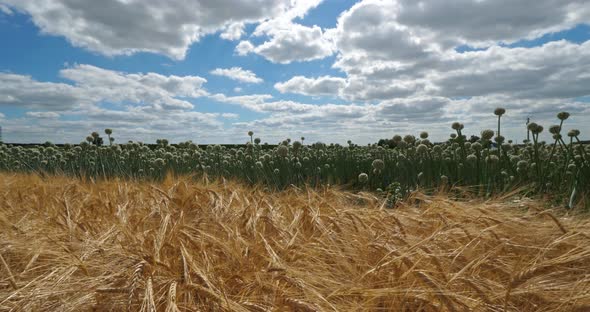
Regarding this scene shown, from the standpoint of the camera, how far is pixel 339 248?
231 centimetres

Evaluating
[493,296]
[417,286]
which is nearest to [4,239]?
[417,286]

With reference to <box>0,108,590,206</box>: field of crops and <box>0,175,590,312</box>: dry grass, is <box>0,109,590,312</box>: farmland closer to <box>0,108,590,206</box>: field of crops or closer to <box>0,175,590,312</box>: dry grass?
<box>0,175,590,312</box>: dry grass

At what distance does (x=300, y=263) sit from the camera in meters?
2.09

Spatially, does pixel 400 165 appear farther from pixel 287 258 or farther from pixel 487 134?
pixel 287 258

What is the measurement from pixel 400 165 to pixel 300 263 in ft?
15.5

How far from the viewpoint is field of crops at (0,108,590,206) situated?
4781mm

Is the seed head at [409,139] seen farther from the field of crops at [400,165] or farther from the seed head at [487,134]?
the seed head at [487,134]

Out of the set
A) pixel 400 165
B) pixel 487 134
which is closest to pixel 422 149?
pixel 400 165

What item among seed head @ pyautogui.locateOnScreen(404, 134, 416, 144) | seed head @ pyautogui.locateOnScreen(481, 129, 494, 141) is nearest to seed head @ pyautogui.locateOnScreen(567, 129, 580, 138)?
seed head @ pyautogui.locateOnScreen(481, 129, 494, 141)

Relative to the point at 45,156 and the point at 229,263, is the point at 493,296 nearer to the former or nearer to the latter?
the point at 229,263

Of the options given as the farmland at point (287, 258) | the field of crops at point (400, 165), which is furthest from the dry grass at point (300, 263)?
the field of crops at point (400, 165)

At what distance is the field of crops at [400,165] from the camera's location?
4781mm

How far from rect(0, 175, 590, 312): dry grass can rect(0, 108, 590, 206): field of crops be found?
1692 mm

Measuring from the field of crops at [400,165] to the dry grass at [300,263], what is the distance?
1692 millimetres
